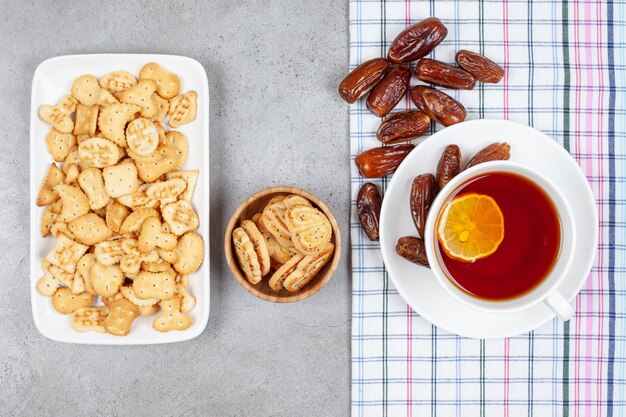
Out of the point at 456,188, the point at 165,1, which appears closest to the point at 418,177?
the point at 456,188

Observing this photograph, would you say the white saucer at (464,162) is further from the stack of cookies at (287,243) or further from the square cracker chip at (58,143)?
the square cracker chip at (58,143)

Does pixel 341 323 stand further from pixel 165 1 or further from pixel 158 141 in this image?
pixel 165 1

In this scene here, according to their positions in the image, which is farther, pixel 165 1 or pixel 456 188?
pixel 165 1

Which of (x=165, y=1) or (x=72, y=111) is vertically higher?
(x=165, y=1)

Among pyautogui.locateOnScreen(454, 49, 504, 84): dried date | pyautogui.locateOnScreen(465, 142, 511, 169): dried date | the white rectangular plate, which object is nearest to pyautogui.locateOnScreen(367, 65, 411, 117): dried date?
pyautogui.locateOnScreen(454, 49, 504, 84): dried date

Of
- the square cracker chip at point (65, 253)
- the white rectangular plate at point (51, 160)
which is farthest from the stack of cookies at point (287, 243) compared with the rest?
the square cracker chip at point (65, 253)

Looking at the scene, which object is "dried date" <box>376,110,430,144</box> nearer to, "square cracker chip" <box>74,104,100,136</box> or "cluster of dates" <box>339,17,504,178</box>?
"cluster of dates" <box>339,17,504,178</box>

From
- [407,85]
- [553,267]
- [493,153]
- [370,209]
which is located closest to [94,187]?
[370,209]
